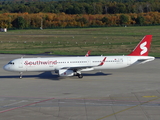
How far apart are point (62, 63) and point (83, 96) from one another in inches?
481

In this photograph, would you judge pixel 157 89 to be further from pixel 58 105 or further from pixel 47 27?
pixel 47 27

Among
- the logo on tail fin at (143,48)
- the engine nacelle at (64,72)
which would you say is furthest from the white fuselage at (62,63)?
the engine nacelle at (64,72)

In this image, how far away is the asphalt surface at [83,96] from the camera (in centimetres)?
2816

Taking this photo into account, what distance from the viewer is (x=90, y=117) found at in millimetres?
27188

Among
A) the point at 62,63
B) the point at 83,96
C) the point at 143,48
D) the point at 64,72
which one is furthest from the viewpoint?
the point at 143,48

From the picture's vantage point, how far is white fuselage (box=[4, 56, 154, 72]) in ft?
151


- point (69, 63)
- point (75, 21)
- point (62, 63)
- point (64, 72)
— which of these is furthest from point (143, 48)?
point (75, 21)

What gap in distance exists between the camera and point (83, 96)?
1382 inches

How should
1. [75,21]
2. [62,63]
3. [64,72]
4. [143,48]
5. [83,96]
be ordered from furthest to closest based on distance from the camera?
[75,21]
[143,48]
[62,63]
[64,72]
[83,96]

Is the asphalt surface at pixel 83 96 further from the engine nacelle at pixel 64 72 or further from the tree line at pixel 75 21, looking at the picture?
the tree line at pixel 75 21

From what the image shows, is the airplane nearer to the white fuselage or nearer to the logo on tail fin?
the white fuselage

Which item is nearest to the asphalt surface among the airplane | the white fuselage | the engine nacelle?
the engine nacelle

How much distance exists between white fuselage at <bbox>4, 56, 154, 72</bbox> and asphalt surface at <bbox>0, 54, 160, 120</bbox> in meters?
1.72

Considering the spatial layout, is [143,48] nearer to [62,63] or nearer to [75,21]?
[62,63]
